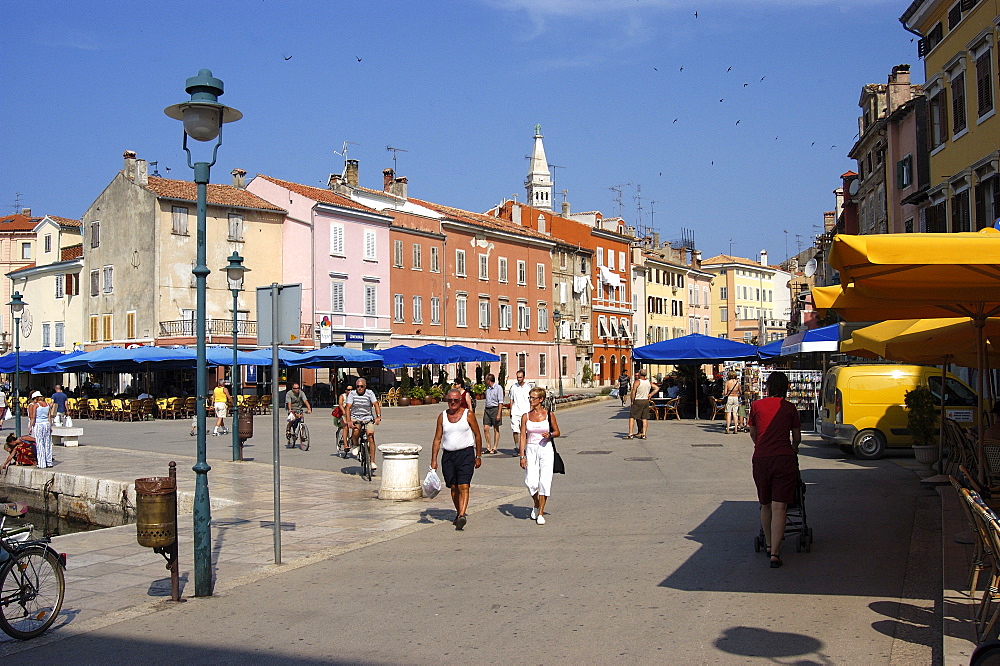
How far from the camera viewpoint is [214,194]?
51.1 m

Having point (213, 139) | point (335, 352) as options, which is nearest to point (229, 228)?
point (335, 352)

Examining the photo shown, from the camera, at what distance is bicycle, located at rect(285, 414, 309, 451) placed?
73.9 ft

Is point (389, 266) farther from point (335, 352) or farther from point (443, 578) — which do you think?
point (443, 578)

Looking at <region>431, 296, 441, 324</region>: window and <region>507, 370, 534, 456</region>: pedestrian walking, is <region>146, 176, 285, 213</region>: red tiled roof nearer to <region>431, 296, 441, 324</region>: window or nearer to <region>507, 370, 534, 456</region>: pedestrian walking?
<region>431, 296, 441, 324</region>: window

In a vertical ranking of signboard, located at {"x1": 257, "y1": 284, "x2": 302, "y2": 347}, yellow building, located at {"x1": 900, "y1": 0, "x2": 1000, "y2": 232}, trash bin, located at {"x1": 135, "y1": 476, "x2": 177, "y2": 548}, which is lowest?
trash bin, located at {"x1": 135, "y1": 476, "x2": 177, "y2": 548}

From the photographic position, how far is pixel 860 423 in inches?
720

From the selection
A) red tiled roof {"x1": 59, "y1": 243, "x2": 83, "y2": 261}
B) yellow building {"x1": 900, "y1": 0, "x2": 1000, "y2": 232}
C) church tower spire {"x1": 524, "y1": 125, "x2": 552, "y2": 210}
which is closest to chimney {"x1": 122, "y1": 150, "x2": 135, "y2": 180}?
red tiled roof {"x1": 59, "y1": 243, "x2": 83, "y2": 261}

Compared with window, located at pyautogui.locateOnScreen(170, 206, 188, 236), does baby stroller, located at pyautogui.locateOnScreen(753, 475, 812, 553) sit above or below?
below

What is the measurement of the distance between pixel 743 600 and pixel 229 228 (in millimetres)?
46398

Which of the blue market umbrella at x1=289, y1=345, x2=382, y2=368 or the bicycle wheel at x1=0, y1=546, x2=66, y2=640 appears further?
the blue market umbrella at x1=289, y1=345, x2=382, y2=368

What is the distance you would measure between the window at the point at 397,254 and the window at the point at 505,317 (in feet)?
32.0

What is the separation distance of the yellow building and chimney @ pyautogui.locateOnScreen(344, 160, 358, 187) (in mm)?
38831

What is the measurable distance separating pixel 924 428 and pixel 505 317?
4999 cm

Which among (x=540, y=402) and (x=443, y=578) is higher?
(x=540, y=402)
